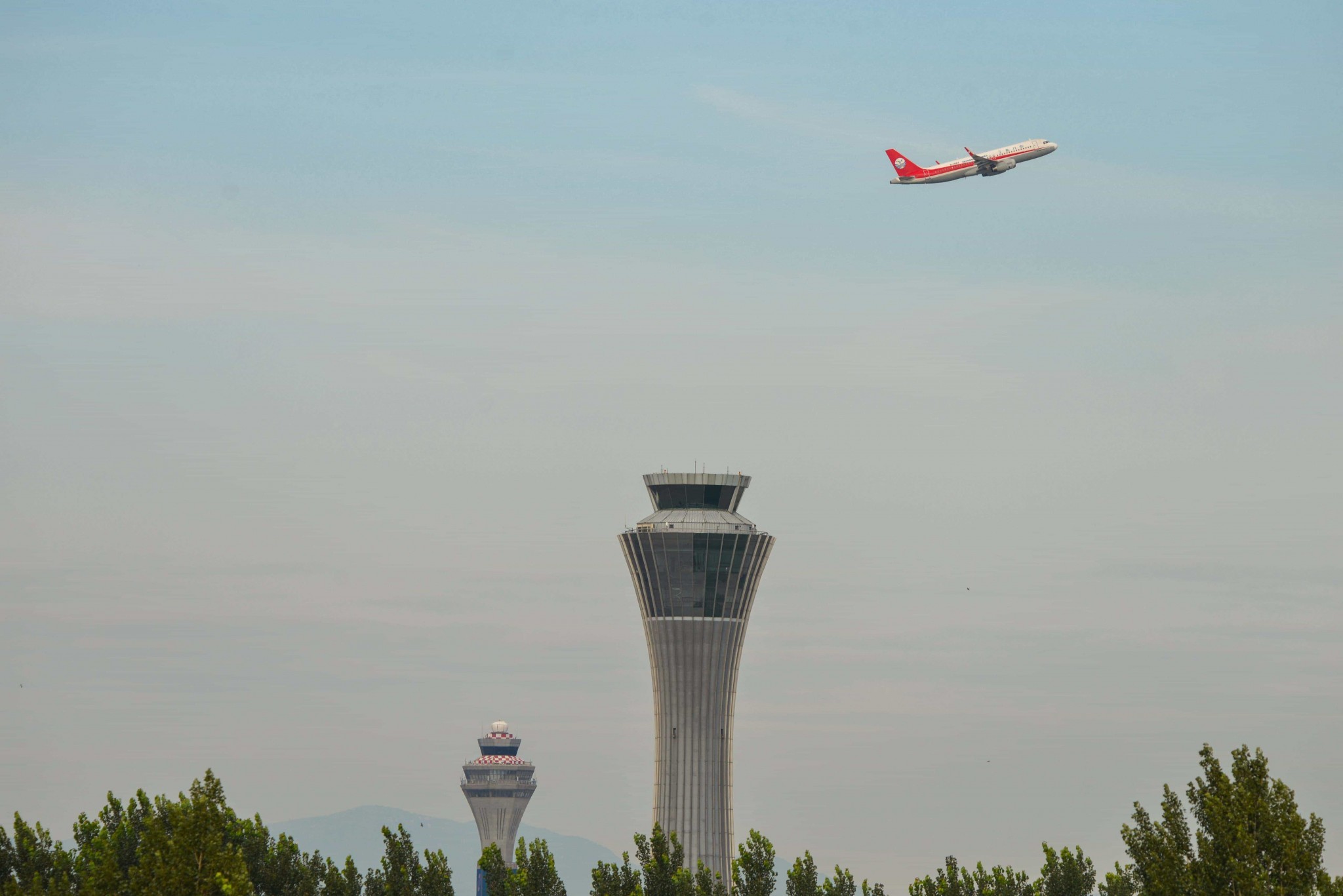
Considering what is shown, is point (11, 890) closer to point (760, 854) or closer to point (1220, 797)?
point (760, 854)

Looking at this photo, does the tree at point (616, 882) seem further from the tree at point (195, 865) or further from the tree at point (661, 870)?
the tree at point (195, 865)

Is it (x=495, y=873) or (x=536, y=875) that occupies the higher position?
(x=495, y=873)

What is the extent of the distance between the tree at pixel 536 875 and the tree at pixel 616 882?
8.86 ft

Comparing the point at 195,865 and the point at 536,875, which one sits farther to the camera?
the point at 536,875

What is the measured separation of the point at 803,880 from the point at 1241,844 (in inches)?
2108

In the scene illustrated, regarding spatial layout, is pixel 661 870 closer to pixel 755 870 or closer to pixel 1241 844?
pixel 755 870

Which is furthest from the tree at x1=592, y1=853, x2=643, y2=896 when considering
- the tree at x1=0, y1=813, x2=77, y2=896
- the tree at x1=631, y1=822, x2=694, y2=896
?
the tree at x1=0, y1=813, x2=77, y2=896

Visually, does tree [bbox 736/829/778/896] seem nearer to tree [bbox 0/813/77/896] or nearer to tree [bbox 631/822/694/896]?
tree [bbox 631/822/694/896]

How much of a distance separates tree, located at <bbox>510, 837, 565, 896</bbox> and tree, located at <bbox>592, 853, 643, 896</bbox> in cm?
270

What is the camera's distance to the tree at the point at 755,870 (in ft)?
484

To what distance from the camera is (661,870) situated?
148 meters

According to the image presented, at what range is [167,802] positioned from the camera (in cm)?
13275

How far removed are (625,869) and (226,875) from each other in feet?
153

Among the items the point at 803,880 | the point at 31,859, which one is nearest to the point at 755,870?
the point at 803,880
